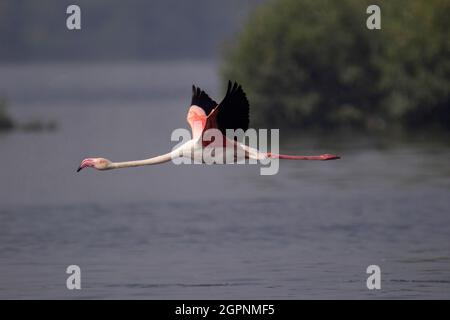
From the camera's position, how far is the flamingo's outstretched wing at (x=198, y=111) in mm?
21219

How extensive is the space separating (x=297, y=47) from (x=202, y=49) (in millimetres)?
96442

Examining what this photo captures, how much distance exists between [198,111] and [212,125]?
159 cm

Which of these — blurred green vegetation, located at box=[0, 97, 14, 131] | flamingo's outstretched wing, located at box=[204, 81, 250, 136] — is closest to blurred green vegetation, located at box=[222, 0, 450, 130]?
blurred green vegetation, located at box=[0, 97, 14, 131]

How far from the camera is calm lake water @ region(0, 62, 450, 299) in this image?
21.4 metres

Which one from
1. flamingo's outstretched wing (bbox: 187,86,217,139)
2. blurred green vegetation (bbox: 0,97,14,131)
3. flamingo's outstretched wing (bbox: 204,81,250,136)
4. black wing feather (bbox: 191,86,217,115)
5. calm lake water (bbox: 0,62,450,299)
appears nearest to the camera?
flamingo's outstretched wing (bbox: 204,81,250,136)

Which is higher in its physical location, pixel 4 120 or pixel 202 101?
pixel 4 120

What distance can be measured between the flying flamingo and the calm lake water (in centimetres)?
172

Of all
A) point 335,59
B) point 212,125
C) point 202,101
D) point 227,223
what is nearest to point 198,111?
point 202,101

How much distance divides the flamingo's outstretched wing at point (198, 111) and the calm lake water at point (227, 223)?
84.3 inches

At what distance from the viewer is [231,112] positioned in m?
19.5

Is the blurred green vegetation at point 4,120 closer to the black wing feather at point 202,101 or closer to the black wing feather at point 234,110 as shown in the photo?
the black wing feather at point 202,101

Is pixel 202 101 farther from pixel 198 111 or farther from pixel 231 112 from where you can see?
pixel 231 112

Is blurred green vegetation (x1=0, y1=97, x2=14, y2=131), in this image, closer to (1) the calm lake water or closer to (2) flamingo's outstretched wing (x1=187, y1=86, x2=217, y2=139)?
(1) the calm lake water
